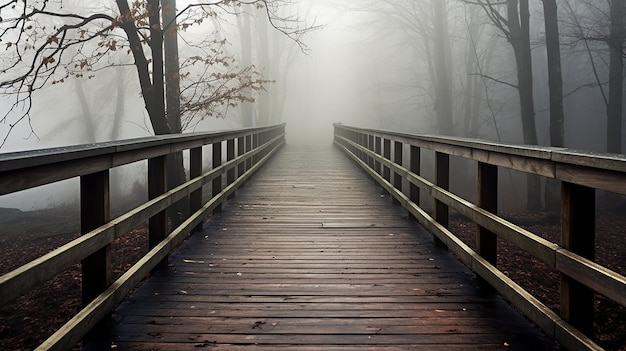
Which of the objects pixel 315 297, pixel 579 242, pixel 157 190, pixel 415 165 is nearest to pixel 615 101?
pixel 415 165

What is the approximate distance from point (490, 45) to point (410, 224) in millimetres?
27431

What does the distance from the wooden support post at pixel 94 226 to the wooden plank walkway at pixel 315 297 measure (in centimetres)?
30

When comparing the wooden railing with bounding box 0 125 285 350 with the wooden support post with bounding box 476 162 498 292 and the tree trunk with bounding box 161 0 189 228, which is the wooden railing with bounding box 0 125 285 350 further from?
the tree trunk with bounding box 161 0 189 228

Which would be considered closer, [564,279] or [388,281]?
Answer: [564,279]

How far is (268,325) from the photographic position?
122 inches

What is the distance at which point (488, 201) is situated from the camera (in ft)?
11.8

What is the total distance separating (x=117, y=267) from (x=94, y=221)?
5175 mm

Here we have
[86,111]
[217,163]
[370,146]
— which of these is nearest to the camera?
[217,163]

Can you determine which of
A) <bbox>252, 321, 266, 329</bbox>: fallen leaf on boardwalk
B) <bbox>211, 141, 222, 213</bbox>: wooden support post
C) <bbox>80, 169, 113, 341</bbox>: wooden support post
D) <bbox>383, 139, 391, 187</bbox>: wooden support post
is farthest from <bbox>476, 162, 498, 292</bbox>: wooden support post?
<bbox>383, 139, 391, 187</bbox>: wooden support post

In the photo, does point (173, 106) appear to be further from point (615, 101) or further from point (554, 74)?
point (615, 101)

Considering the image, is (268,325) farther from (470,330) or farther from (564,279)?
(564,279)

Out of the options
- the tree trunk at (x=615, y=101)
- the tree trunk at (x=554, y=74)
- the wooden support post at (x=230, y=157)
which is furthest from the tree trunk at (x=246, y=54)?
the wooden support post at (x=230, y=157)

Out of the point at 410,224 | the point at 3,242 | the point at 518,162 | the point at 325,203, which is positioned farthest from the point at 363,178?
the point at 3,242

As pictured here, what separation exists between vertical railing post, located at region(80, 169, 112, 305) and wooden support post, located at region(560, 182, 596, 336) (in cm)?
258
